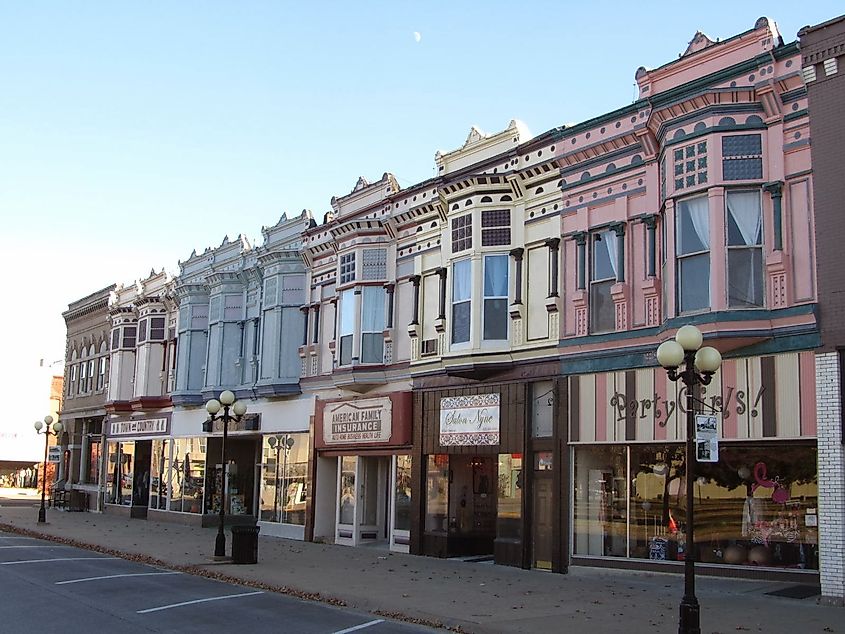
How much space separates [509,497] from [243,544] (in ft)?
19.9

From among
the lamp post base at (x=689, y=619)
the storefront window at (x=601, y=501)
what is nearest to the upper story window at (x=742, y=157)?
the storefront window at (x=601, y=501)

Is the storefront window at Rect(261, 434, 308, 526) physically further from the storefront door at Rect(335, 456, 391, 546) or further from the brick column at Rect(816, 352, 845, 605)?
the brick column at Rect(816, 352, 845, 605)

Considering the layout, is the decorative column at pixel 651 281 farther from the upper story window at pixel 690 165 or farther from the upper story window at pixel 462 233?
the upper story window at pixel 462 233

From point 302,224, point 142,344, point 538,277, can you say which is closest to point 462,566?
point 538,277

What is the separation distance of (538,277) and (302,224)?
11534 mm

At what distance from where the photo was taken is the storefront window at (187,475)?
35.2 m

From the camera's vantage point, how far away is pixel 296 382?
29.7 metres

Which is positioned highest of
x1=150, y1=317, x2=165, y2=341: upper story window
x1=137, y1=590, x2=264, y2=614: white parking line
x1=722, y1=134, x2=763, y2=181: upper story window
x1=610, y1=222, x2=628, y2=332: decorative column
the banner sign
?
x1=722, y1=134, x2=763, y2=181: upper story window

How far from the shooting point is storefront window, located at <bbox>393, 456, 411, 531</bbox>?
979 inches

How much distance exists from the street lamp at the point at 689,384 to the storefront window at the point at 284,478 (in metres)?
18.2

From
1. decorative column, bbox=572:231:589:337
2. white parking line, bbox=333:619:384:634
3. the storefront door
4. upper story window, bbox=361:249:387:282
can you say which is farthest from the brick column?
the storefront door

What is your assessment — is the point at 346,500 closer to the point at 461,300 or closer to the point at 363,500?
the point at 363,500

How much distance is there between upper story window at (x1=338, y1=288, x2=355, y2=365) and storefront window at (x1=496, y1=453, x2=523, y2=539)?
6445 millimetres

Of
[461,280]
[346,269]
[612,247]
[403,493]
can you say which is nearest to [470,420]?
[461,280]
